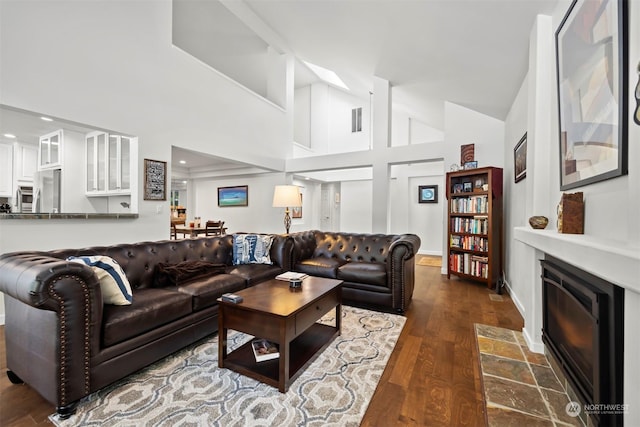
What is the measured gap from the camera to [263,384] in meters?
1.71

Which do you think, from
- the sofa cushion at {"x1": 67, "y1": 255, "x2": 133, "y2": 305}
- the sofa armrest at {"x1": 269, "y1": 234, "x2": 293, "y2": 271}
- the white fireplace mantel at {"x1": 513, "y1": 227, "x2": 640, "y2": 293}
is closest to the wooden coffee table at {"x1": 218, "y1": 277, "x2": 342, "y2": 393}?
the sofa cushion at {"x1": 67, "y1": 255, "x2": 133, "y2": 305}

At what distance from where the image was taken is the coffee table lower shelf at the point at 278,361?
1.70m

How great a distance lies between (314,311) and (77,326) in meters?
1.36

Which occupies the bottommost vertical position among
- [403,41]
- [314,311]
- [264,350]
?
[264,350]

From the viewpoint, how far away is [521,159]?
302 centimetres

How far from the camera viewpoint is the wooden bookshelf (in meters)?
3.86

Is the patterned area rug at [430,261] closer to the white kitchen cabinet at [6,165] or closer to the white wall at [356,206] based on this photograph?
the white wall at [356,206]

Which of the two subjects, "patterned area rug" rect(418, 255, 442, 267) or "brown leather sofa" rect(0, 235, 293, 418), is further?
"patterned area rug" rect(418, 255, 442, 267)

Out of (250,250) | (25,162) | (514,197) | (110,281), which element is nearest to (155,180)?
(250,250)

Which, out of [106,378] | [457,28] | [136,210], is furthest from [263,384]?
[457,28]

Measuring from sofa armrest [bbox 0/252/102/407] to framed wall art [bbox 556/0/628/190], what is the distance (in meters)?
2.66

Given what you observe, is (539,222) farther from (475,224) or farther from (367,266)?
(475,224)

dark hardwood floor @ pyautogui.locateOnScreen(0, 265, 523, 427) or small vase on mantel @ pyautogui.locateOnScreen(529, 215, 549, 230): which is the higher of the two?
small vase on mantel @ pyautogui.locateOnScreen(529, 215, 549, 230)

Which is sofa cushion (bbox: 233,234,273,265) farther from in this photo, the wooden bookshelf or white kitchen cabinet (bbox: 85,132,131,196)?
the wooden bookshelf
